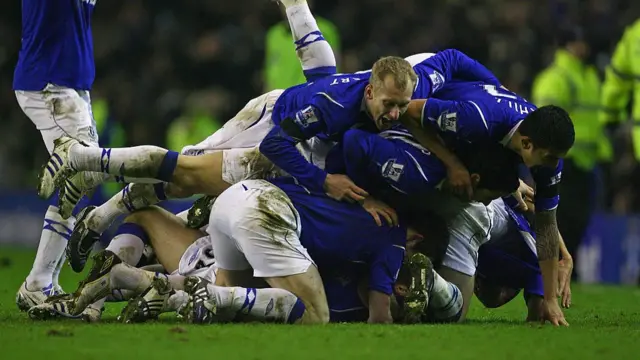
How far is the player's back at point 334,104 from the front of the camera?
7785 mm

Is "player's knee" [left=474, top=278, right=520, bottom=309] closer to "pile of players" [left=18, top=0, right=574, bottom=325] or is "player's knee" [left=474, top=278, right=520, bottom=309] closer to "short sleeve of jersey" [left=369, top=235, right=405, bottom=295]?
"pile of players" [left=18, top=0, right=574, bottom=325]

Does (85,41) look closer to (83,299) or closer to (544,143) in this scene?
(83,299)

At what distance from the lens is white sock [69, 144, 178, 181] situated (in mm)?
8070

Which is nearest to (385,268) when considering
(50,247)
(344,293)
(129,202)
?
(344,293)

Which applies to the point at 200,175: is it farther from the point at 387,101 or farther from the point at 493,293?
the point at 493,293

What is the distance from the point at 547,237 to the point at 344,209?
4.20 ft

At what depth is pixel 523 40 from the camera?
1728 cm

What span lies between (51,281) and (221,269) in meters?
1.66

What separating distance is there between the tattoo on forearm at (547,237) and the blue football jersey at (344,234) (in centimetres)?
87

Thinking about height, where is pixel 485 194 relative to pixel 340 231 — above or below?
above

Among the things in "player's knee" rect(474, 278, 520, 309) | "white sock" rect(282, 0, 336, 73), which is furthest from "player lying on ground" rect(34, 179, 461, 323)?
"white sock" rect(282, 0, 336, 73)

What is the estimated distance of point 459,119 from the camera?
7.64 meters

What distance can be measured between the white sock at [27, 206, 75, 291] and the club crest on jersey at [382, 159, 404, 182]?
2.52 metres

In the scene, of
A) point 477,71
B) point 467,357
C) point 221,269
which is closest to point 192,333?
point 221,269
